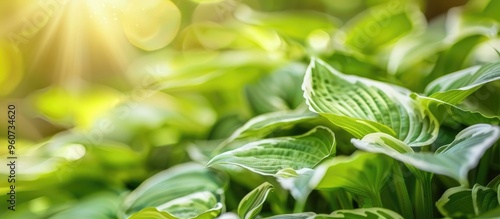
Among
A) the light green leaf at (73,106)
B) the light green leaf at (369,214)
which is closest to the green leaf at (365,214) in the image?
the light green leaf at (369,214)

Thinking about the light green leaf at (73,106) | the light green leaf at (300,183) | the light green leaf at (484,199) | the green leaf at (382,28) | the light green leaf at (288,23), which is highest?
the light green leaf at (73,106)

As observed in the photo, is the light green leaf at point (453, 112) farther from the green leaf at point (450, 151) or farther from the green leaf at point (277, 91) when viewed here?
the green leaf at point (277, 91)

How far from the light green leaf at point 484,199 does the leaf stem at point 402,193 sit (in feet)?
0.18

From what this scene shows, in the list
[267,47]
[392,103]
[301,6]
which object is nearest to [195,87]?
[267,47]

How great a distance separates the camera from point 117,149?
0.67m

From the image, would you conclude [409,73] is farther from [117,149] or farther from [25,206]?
[25,206]

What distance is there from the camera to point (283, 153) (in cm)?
47

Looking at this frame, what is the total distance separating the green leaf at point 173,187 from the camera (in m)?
0.53

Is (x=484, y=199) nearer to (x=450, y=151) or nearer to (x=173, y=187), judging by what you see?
(x=450, y=151)

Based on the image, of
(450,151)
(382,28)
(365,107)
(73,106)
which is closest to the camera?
(450,151)

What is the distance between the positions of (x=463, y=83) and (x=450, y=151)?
15 centimetres

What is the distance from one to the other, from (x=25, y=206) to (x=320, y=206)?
339 millimetres

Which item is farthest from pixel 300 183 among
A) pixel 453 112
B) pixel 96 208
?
pixel 96 208

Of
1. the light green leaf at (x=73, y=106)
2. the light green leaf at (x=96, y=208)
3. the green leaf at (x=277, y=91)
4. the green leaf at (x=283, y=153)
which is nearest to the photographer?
the green leaf at (x=283, y=153)
